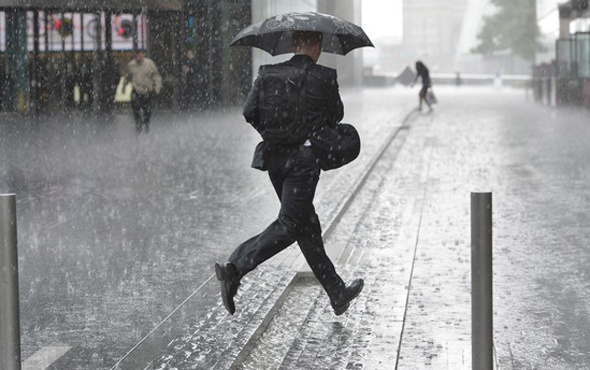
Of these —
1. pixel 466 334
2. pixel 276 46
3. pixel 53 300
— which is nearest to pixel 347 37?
pixel 276 46

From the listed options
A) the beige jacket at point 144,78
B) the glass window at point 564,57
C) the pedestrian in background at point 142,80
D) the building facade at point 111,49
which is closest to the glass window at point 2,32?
the building facade at point 111,49

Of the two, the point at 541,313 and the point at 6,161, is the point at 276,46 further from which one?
the point at 6,161

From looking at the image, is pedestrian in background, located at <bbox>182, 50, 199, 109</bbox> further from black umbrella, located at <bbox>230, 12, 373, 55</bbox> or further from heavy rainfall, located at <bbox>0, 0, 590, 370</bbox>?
black umbrella, located at <bbox>230, 12, 373, 55</bbox>

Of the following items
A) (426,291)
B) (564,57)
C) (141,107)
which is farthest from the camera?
(564,57)

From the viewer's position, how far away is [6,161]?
1736 centimetres

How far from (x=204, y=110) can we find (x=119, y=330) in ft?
97.9

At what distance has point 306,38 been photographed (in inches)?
249

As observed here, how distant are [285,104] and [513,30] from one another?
8116 cm

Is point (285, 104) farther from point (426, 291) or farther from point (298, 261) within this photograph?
point (298, 261)

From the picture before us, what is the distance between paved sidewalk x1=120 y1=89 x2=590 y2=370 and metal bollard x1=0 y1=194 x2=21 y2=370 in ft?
4.01

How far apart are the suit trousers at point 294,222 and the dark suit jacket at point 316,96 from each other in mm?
179

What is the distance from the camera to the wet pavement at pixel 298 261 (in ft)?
19.6

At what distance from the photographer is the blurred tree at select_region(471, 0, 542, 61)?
78875 mm

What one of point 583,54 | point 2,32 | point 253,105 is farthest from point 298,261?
point 583,54
